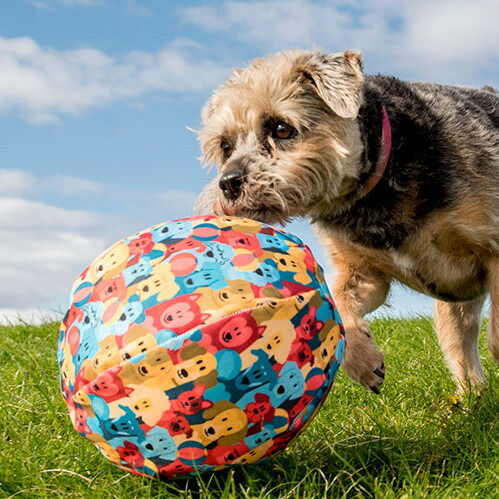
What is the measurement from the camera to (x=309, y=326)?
10.2ft

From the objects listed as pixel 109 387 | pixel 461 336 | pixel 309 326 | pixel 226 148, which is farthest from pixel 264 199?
pixel 461 336

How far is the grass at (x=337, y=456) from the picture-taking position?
11.0ft

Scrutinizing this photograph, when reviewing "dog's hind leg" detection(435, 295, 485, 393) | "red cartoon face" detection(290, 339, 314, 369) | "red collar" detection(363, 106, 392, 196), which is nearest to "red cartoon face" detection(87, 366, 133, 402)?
"red cartoon face" detection(290, 339, 314, 369)

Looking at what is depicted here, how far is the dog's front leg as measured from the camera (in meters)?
4.34

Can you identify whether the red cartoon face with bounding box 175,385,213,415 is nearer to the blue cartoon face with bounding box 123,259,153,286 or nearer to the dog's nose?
the blue cartoon face with bounding box 123,259,153,286

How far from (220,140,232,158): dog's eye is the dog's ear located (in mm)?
686

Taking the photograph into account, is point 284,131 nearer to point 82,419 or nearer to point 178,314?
point 178,314

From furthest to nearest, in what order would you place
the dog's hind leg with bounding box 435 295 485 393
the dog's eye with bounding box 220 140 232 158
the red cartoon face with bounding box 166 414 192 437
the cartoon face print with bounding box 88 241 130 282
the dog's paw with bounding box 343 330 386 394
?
the dog's hind leg with bounding box 435 295 485 393 → the dog's eye with bounding box 220 140 232 158 → the dog's paw with bounding box 343 330 386 394 → the cartoon face print with bounding box 88 241 130 282 → the red cartoon face with bounding box 166 414 192 437

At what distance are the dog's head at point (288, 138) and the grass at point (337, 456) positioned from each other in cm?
145

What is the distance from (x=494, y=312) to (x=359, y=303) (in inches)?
35.1

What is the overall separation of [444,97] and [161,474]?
3.32 metres

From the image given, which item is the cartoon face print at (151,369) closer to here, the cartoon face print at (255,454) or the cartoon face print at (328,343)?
the cartoon face print at (255,454)

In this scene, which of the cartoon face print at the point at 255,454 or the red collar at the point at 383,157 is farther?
the red collar at the point at 383,157

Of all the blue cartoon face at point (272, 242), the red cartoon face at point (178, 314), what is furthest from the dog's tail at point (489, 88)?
the red cartoon face at point (178, 314)
